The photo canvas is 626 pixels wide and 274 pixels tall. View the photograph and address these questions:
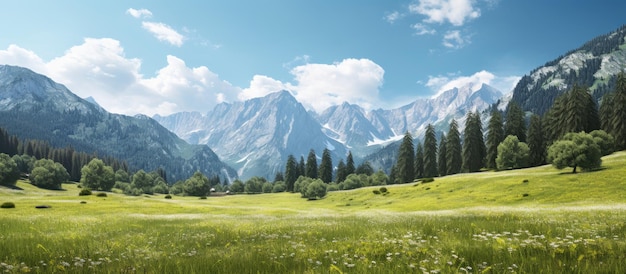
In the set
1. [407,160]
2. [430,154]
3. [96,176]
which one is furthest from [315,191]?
[96,176]

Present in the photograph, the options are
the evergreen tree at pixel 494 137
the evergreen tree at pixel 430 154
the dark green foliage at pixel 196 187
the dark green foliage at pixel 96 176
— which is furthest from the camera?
the dark green foliage at pixel 196 187

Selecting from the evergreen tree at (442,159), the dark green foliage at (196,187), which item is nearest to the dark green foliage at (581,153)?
the evergreen tree at (442,159)

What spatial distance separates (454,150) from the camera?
11294 cm

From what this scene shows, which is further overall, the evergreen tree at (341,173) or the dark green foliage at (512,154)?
the evergreen tree at (341,173)

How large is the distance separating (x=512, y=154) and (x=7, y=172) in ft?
517

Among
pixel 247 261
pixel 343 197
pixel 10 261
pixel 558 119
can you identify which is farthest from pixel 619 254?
pixel 558 119

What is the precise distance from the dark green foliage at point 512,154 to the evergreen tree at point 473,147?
710 inches

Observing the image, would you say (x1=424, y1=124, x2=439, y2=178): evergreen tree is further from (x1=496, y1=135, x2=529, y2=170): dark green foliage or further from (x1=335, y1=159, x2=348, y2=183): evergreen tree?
(x1=335, y1=159, x2=348, y2=183): evergreen tree

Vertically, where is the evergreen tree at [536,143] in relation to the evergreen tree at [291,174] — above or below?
above


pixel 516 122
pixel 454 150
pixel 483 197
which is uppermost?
pixel 516 122

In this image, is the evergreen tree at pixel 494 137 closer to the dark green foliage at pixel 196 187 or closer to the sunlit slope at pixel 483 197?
the sunlit slope at pixel 483 197

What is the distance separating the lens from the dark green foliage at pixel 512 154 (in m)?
86.6

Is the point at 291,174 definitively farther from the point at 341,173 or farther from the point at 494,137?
the point at 494,137

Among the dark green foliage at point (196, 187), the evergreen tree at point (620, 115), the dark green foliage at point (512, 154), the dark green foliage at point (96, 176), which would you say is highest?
the evergreen tree at point (620, 115)
